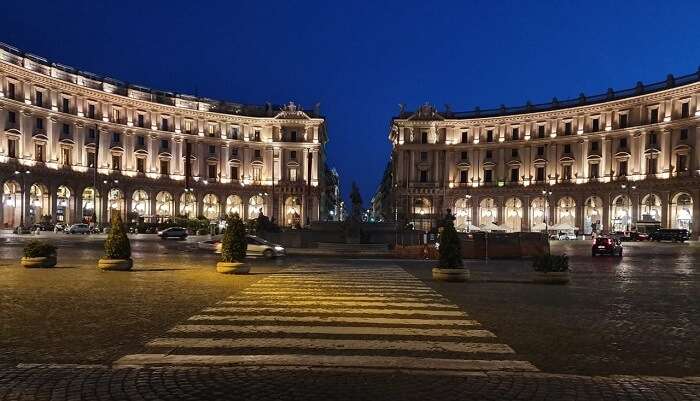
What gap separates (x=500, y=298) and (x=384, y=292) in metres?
3.24

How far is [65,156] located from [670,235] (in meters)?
78.7

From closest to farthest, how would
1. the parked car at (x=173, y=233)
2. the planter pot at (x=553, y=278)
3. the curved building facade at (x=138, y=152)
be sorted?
1. the planter pot at (x=553, y=278)
2. the parked car at (x=173, y=233)
3. the curved building facade at (x=138, y=152)

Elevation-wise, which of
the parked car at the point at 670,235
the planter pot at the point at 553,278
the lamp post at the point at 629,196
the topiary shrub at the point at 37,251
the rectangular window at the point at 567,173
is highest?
the rectangular window at the point at 567,173

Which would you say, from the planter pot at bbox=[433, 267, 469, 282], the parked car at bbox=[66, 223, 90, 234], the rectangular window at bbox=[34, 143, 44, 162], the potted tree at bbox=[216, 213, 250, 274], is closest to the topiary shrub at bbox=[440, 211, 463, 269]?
the planter pot at bbox=[433, 267, 469, 282]

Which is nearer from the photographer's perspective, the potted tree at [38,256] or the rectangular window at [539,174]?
the potted tree at [38,256]

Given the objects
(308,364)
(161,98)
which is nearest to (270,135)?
(161,98)

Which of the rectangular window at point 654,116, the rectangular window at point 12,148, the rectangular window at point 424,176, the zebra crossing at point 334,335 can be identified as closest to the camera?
the zebra crossing at point 334,335

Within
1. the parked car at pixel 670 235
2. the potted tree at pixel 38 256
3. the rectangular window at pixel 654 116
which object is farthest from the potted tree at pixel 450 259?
the rectangular window at pixel 654 116

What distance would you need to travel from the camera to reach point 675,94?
81.5m

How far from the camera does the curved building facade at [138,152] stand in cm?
7275

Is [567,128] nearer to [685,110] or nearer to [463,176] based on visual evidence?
[685,110]

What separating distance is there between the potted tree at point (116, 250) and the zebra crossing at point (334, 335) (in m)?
8.49

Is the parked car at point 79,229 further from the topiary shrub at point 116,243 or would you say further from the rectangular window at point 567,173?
the rectangular window at point 567,173

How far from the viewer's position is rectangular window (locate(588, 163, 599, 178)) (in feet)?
305
